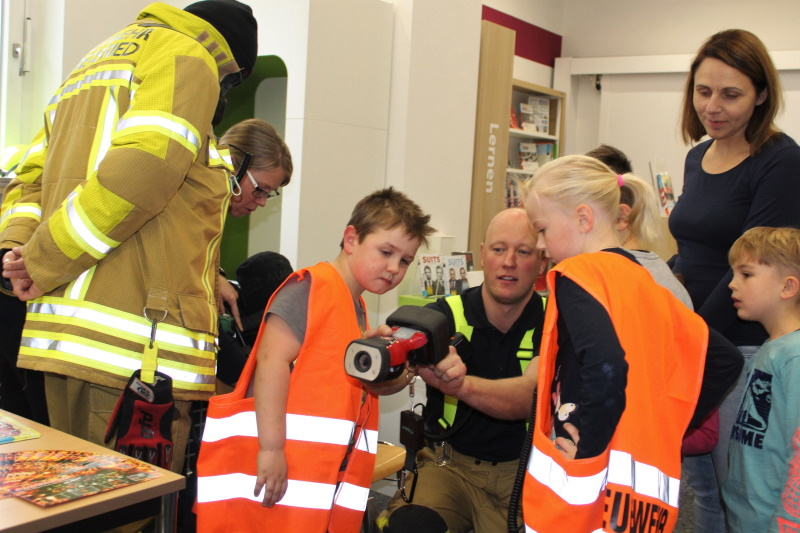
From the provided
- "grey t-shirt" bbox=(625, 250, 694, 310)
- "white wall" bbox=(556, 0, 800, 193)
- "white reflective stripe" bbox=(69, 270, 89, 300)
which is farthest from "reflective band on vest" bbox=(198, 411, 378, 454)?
"white wall" bbox=(556, 0, 800, 193)

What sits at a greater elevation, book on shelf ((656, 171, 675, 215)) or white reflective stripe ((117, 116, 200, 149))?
book on shelf ((656, 171, 675, 215))

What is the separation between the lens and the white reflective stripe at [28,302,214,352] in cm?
182

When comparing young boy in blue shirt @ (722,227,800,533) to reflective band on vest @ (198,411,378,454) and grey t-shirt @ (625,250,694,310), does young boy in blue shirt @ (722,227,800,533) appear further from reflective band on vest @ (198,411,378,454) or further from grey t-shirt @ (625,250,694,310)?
reflective band on vest @ (198,411,378,454)

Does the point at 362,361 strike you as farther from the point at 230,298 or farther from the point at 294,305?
the point at 230,298

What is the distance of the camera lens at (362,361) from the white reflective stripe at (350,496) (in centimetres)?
44

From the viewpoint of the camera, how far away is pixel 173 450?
1.94 m

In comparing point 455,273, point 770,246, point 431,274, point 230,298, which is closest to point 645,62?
point 455,273

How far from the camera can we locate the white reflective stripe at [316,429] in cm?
186

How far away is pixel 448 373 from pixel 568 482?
0.53 m

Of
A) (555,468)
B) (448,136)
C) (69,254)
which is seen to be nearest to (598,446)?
(555,468)

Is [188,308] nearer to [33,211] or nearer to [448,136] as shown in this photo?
[33,211]

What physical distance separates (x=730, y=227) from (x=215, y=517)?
171 centimetres

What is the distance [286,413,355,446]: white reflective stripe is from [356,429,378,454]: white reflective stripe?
0.09 m

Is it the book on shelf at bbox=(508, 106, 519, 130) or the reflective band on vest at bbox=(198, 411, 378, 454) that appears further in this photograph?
the book on shelf at bbox=(508, 106, 519, 130)
